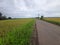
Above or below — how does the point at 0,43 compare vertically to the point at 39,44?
above

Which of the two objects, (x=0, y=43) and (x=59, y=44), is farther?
(x=59, y=44)

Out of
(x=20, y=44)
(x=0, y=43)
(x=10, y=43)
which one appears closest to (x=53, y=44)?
(x=20, y=44)

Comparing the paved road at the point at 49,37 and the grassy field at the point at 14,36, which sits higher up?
the grassy field at the point at 14,36

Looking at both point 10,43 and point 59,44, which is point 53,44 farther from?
point 10,43

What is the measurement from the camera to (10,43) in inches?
314

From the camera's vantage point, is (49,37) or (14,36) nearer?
(14,36)

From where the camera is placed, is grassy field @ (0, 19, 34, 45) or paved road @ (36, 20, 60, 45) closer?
grassy field @ (0, 19, 34, 45)

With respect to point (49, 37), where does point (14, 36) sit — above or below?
above

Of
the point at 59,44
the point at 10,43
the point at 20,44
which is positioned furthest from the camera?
the point at 59,44

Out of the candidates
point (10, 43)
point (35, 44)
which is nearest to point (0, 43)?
point (10, 43)

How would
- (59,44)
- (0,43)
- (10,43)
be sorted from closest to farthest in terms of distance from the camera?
(0,43) → (10,43) → (59,44)

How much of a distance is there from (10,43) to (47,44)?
426cm

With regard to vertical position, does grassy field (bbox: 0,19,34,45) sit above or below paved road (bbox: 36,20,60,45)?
above

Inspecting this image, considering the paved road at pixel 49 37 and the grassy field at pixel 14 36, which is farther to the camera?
the paved road at pixel 49 37
